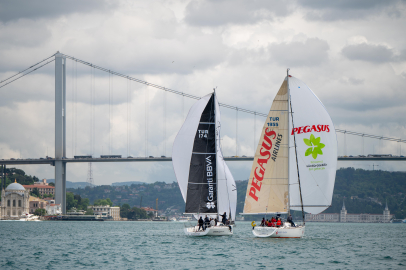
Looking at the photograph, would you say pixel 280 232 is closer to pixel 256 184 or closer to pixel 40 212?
pixel 256 184

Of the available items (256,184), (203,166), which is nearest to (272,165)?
(256,184)

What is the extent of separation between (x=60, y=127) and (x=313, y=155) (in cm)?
3927

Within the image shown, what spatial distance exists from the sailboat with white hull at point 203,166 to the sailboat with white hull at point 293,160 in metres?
2.19

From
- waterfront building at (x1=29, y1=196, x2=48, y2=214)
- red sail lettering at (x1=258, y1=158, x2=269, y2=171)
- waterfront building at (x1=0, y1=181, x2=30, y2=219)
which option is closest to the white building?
waterfront building at (x1=29, y1=196, x2=48, y2=214)

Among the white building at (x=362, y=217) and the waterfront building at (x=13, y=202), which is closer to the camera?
the waterfront building at (x=13, y=202)

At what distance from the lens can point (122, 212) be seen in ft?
355

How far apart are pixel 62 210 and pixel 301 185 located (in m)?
45.6

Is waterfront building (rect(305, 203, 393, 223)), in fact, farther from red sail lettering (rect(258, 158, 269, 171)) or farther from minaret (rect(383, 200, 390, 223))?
red sail lettering (rect(258, 158, 269, 171))

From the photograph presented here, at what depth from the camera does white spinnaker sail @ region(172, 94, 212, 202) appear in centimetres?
2227

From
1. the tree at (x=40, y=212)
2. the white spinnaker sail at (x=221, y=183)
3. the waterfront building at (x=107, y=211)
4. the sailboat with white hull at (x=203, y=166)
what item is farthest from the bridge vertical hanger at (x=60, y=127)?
the waterfront building at (x=107, y=211)

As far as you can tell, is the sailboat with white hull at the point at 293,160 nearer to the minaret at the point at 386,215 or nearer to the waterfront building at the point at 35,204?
the waterfront building at the point at 35,204

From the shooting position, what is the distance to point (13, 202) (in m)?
88.6

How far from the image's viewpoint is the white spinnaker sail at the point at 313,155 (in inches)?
759

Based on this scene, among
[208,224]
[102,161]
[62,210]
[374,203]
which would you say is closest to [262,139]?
[208,224]
